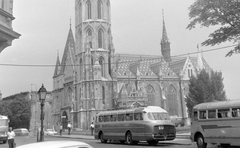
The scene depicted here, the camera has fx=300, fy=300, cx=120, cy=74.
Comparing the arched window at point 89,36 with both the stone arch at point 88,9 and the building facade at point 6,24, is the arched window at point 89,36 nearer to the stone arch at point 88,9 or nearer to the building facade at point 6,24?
the stone arch at point 88,9

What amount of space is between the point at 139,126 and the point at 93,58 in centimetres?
4000

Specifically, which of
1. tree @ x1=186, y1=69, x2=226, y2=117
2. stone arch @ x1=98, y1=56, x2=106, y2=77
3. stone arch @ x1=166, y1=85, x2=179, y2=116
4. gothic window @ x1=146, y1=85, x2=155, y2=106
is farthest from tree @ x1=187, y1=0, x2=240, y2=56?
stone arch @ x1=166, y1=85, x2=179, y2=116

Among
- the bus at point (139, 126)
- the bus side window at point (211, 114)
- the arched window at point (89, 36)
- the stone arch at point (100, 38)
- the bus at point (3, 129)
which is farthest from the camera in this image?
the stone arch at point (100, 38)

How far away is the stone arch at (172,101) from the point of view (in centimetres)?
7138

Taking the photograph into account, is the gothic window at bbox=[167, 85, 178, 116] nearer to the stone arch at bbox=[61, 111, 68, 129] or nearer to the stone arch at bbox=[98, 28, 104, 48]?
the stone arch at bbox=[98, 28, 104, 48]

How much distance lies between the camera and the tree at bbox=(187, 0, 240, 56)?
1780cm

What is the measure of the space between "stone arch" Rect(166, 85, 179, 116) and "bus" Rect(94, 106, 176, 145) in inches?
1934

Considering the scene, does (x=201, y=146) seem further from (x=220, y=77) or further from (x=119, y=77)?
(x=119, y=77)

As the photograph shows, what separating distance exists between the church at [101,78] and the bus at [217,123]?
40.7 m

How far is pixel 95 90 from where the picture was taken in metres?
56.9

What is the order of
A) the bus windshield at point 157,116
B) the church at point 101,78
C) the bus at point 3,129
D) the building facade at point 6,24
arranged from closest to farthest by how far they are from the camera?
1. the building facade at point 6,24
2. the bus windshield at point 157,116
3. the bus at point 3,129
4. the church at point 101,78

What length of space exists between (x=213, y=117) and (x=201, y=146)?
6.36ft

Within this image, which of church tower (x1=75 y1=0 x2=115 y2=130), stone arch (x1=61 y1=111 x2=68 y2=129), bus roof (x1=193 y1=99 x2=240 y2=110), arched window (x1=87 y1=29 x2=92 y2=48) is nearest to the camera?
bus roof (x1=193 y1=99 x2=240 y2=110)

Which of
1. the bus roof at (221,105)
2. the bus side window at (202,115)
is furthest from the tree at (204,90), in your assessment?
the bus roof at (221,105)
